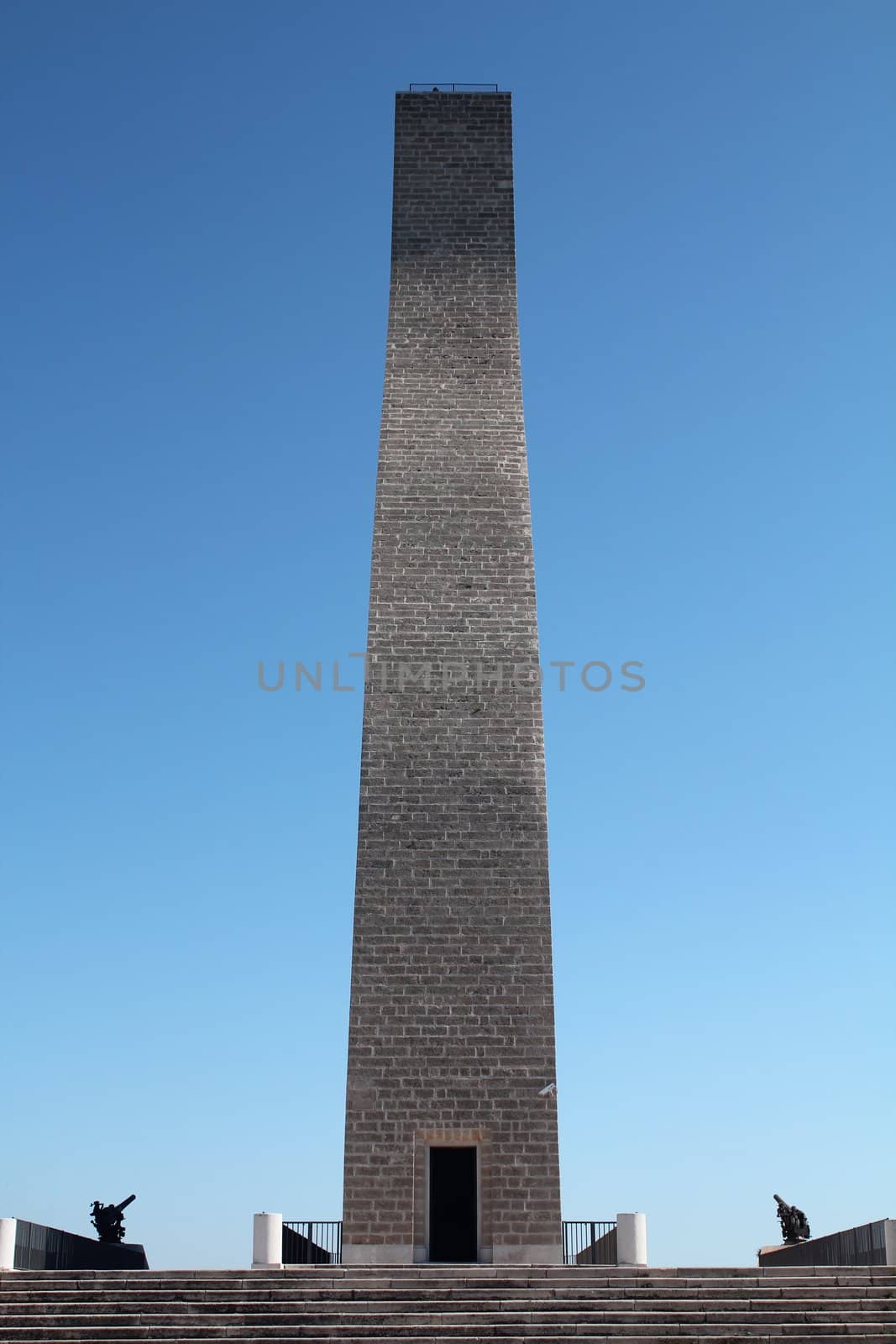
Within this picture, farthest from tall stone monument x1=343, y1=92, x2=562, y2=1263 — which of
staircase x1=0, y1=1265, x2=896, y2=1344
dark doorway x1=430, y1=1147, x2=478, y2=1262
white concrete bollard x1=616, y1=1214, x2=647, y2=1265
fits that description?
staircase x1=0, y1=1265, x2=896, y2=1344

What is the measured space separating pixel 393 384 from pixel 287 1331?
13.4 meters

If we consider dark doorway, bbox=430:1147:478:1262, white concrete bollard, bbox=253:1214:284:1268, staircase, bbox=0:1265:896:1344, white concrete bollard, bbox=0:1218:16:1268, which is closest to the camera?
staircase, bbox=0:1265:896:1344

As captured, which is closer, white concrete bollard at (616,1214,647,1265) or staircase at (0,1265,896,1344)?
staircase at (0,1265,896,1344)

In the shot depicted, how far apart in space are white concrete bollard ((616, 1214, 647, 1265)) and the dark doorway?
1.98 m

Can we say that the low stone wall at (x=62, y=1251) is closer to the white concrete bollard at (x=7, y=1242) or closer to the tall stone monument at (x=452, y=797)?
the white concrete bollard at (x=7, y=1242)

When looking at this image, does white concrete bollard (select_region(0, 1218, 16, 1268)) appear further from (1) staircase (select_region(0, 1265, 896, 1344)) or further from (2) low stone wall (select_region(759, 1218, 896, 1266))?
(2) low stone wall (select_region(759, 1218, 896, 1266))

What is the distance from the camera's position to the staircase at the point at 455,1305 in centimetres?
1241

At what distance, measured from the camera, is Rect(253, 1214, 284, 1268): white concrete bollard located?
48.6ft

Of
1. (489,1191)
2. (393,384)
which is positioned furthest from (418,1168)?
(393,384)

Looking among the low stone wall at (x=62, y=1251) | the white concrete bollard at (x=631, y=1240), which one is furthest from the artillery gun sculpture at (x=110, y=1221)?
the white concrete bollard at (x=631, y=1240)

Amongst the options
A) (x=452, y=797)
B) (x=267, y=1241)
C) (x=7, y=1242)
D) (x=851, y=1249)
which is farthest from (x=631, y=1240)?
(x=7, y=1242)

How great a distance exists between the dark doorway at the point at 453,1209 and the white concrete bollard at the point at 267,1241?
2115 mm

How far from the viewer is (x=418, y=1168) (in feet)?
53.8

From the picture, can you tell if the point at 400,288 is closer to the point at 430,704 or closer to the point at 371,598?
the point at 371,598
